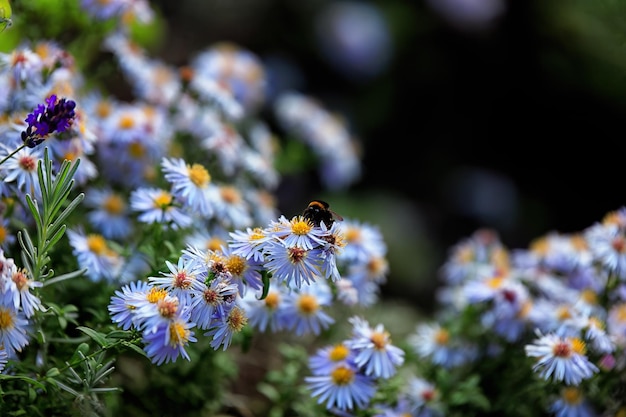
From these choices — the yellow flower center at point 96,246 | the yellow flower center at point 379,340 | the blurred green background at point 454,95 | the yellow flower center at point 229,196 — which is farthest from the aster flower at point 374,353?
the blurred green background at point 454,95

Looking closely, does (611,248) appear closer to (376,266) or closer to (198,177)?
(376,266)

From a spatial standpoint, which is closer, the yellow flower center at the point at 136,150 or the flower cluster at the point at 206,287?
the flower cluster at the point at 206,287

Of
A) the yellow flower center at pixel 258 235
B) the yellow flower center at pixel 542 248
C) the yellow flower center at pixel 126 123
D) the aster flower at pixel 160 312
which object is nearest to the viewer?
the aster flower at pixel 160 312

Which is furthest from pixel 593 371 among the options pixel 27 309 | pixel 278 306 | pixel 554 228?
pixel 554 228

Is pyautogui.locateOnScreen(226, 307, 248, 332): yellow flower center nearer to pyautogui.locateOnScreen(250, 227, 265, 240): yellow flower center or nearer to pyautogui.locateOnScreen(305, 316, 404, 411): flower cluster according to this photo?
pyautogui.locateOnScreen(250, 227, 265, 240): yellow flower center

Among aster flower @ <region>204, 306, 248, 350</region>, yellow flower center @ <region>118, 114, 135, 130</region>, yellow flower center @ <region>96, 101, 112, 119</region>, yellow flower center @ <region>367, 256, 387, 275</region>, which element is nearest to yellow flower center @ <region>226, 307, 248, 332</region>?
aster flower @ <region>204, 306, 248, 350</region>

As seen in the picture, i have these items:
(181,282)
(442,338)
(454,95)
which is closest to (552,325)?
(442,338)

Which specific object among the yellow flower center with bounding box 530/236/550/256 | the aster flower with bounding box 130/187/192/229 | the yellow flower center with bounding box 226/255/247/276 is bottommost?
the yellow flower center with bounding box 226/255/247/276

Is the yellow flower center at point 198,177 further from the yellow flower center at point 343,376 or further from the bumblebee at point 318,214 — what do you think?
the yellow flower center at point 343,376
